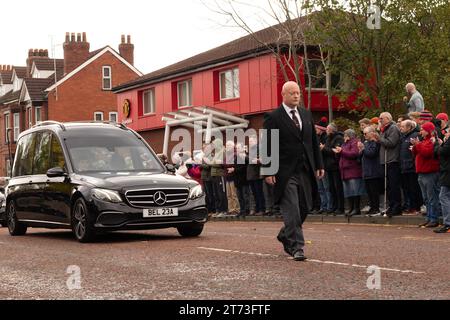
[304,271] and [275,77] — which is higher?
[275,77]

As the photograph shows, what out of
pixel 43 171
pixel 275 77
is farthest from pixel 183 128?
pixel 43 171

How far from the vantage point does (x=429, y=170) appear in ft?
53.5

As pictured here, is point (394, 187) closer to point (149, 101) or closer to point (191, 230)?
point (191, 230)

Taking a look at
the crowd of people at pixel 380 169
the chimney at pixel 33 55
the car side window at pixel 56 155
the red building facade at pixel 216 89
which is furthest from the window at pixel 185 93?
the car side window at pixel 56 155

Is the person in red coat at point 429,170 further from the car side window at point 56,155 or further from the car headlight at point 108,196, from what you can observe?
the car side window at point 56,155

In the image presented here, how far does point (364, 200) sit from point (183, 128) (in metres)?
24.3

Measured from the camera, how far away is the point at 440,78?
3194cm

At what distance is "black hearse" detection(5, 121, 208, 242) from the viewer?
13.4 metres

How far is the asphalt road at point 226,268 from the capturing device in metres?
7.81

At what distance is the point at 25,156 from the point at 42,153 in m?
1.09

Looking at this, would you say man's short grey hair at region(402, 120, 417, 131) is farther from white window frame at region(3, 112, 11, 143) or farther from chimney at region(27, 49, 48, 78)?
chimney at region(27, 49, 48, 78)

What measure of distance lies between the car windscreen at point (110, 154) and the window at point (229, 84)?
84.3 feet

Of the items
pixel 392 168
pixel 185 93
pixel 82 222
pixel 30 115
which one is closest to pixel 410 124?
pixel 392 168

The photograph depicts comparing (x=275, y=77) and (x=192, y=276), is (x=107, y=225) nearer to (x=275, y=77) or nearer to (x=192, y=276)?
(x=192, y=276)
